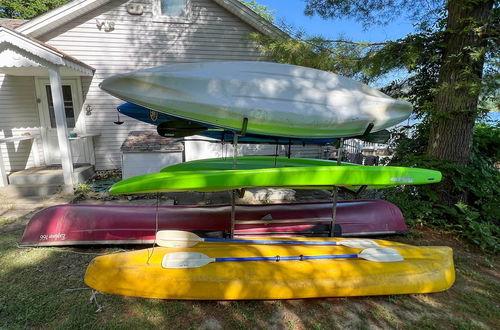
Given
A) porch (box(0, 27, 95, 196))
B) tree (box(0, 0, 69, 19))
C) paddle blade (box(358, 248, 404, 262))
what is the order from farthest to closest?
tree (box(0, 0, 69, 19)) → porch (box(0, 27, 95, 196)) → paddle blade (box(358, 248, 404, 262))

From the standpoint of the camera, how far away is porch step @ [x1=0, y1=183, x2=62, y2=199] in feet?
17.9

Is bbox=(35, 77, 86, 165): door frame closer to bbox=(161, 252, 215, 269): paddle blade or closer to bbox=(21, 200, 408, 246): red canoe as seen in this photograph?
bbox=(21, 200, 408, 246): red canoe

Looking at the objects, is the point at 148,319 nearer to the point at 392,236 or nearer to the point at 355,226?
the point at 355,226

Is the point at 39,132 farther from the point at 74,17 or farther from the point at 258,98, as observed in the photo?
the point at 258,98

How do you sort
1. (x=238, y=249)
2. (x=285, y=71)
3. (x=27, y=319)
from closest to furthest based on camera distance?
1. (x=27, y=319)
2. (x=238, y=249)
3. (x=285, y=71)

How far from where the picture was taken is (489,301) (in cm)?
258

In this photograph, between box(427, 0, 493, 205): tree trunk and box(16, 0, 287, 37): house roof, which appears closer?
box(427, 0, 493, 205): tree trunk

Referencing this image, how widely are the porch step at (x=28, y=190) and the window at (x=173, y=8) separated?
5239 mm

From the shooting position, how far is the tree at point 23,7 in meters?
19.1

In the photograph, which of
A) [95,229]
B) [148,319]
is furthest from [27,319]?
[95,229]

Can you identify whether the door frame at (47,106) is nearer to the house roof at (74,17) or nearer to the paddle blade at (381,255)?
the house roof at (74,17)

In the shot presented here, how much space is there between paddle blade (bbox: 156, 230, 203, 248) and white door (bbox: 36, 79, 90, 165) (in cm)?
558

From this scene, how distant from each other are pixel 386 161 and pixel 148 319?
515 cm

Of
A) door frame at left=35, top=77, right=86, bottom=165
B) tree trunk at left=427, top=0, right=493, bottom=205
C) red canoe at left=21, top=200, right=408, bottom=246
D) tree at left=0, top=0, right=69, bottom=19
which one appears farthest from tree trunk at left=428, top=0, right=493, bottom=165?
tree at left=0, top=0, right=69, bottom=19
